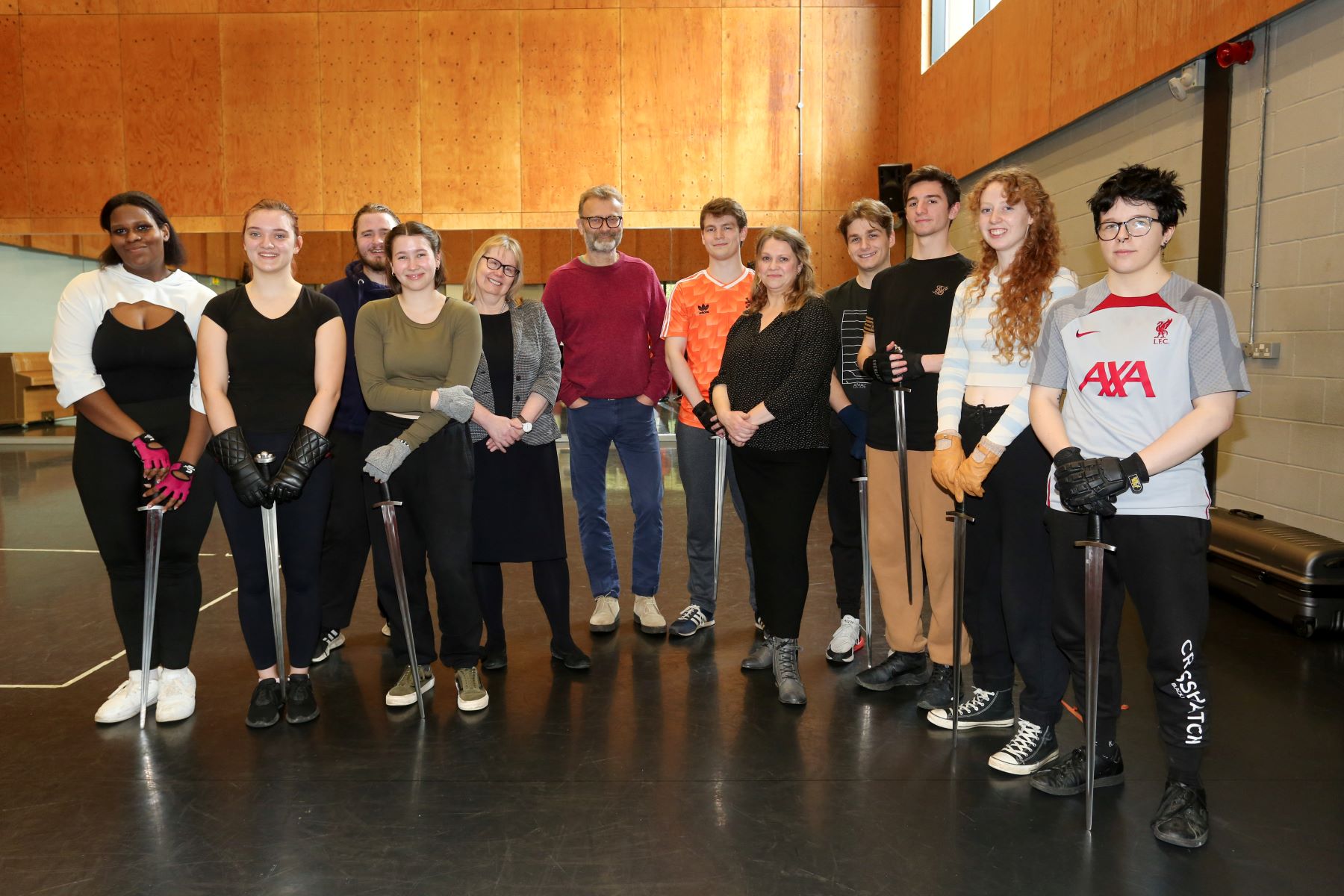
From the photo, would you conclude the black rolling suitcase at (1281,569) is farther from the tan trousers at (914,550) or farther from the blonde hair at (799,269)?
the blonde hair at (799,269)

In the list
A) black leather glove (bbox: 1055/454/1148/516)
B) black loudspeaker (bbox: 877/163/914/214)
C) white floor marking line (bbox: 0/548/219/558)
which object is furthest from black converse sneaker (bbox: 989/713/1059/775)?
black loudspeaker (bbox: 877/163/914/214)

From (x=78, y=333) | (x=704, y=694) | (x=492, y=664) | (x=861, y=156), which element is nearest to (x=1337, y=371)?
(x=704, y=694)

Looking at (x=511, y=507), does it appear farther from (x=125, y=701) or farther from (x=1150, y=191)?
(x=1150, y=191)

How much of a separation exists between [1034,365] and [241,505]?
8.09ft

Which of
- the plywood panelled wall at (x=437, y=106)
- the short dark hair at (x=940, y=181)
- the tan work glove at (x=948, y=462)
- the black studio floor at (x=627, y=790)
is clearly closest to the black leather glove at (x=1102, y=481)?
the tan work glove at (x=948, y=462)

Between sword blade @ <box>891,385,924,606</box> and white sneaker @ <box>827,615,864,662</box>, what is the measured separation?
0.42 metres

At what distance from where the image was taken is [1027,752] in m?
2.83

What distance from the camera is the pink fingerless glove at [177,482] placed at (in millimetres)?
3156

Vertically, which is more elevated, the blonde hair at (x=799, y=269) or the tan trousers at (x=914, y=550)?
the blonde hair at (x=799, y=269)

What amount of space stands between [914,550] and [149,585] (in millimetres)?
2595

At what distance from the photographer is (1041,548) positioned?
2.81 meters

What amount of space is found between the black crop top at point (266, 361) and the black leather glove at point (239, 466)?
0.11m

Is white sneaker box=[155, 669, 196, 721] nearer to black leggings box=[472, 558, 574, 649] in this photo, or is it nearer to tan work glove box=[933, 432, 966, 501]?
black leggings box=[472, 558, 574, 649]

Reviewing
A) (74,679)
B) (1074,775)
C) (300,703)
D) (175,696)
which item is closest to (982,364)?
(1074,775)
